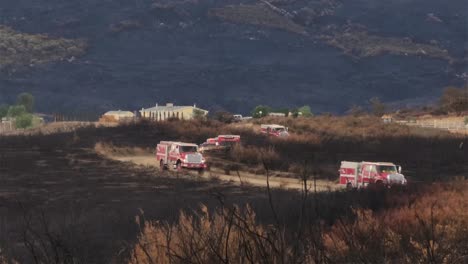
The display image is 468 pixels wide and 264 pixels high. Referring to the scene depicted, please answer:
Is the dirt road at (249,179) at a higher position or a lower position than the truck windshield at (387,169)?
lower

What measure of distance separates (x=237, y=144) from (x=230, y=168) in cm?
887

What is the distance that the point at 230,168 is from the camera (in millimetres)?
50625

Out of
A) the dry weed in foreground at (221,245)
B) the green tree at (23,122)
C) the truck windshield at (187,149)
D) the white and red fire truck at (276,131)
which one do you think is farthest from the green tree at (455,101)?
the dry weed in foreground at (221,245)

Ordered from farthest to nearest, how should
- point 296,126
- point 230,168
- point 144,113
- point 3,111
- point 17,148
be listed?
1. point 3,111
2. point 144,113
3. point 296,126
4. point 17,148
5. point 230,168

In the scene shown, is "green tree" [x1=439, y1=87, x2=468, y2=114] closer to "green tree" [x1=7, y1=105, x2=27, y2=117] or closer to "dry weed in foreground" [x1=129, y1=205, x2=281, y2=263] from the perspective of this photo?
"green tree" [x1=7, y1=105, x2=27, y2=117]

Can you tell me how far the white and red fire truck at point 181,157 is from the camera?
162ft

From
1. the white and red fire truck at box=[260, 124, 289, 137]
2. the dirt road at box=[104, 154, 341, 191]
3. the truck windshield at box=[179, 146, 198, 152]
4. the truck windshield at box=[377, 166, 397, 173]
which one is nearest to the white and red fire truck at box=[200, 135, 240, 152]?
the dirt road at box=[104, 154, 341, 191]

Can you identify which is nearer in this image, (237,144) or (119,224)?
(119,224)

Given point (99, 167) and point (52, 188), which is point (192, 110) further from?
point (52, 188)

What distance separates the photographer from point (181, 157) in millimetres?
49719

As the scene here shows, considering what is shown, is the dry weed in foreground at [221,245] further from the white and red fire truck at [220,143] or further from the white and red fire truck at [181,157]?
the white and red fire truck at [220,143]

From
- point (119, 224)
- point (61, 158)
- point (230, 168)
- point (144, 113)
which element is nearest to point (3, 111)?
point (144, 113)

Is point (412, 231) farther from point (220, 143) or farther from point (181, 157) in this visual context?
point (220, 143)

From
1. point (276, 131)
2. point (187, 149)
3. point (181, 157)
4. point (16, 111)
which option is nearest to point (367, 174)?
point (181, 157)
